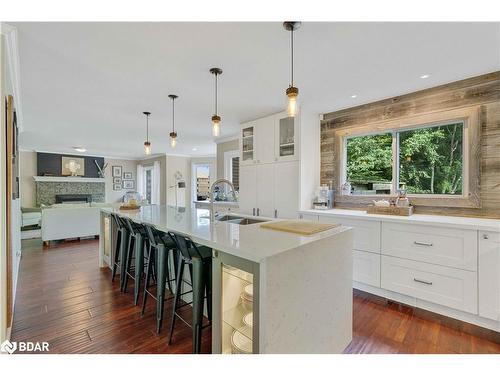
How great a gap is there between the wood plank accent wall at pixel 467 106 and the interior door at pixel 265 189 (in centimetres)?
122

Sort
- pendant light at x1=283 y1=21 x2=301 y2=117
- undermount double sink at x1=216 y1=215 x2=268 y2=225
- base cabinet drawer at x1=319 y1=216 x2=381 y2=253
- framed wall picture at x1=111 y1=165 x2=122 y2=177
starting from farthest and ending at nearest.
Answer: framed wall picture at x1=111 y1=165 x2=122 y2=177, undermount double sink at x1=216 y1=215 x2=268 y2=225, base cabinet drawer at x1=319 y1=216 x2=381 y2=253, pendant light at x1=283 y1=21 x2=301 y2=117

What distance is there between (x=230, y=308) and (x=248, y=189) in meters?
2.56

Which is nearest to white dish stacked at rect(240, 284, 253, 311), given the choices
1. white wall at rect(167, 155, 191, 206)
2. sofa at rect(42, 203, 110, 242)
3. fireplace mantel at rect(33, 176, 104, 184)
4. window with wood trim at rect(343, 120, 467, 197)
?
window with wood trim at rect(343, 120, 467, 197)

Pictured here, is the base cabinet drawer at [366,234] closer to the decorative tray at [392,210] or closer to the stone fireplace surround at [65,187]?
the decorative tray at [392,210]

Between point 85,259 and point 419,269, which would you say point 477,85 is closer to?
point 419,269

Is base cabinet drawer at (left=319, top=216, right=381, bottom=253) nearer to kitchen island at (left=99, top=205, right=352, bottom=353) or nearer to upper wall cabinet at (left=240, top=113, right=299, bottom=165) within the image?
kitchen island at (left=99, top=205, right=352, bottom=353)

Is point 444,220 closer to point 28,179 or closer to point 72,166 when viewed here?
point 72,166

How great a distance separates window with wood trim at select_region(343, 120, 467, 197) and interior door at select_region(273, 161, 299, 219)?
0.81 m

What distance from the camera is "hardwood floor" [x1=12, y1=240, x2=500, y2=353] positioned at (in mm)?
1829

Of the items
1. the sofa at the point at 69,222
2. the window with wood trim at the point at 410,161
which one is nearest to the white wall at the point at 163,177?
the sofa at the point at 69,222

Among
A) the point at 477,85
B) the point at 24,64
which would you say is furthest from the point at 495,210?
the point at 24,64

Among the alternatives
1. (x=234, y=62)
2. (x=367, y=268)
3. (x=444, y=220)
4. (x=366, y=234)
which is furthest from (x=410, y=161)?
(x=234, y=62)
